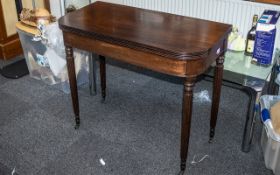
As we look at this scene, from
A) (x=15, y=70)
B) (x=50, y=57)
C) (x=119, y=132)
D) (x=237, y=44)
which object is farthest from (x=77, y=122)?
(x=237, y=44)

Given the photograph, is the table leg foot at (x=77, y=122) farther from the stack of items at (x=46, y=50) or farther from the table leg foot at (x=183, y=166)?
the table leg foot at (x=183, y=166)

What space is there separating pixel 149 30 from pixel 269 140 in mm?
822

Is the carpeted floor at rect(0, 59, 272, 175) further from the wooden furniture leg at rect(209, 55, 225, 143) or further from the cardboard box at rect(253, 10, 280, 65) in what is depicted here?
the cardboard box at rect(253, 10, 280, 65)

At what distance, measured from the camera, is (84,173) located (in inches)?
73.7

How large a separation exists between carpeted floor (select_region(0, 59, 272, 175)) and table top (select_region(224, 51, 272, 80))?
0.39m

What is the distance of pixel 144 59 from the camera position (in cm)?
161

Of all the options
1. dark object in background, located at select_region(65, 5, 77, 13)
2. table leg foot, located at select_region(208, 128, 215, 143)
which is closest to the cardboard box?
table leg foot, located at select_region(208, 128, 215, 143)

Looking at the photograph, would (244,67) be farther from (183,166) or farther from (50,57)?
(50,57)

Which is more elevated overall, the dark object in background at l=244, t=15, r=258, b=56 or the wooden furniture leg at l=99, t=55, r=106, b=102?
the dark object in background at l=244, t=15, r=258, b=56

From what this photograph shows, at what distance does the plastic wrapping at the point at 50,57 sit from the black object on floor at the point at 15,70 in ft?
0.35

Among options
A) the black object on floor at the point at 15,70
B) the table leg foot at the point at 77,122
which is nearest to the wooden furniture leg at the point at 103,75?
the table leg foot at the point at 77,122

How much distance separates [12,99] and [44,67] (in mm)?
321

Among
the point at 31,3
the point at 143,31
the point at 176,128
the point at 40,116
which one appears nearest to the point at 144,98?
the point at 176,128

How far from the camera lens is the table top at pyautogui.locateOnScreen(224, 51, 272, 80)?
6.39 ft
